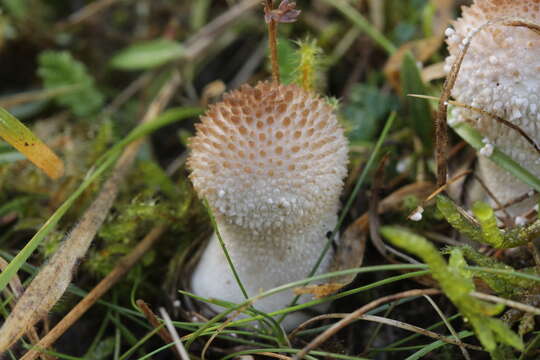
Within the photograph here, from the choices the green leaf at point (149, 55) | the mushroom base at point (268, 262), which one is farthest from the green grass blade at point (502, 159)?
the green leaf at point (149, 55)

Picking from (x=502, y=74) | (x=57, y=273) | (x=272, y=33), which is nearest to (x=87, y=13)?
(x=272, y=33)

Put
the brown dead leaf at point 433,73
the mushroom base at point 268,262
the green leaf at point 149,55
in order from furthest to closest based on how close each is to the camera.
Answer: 1. the green leaf at point 149,55
2. the brown dead leaf at point 433,73
3. the mushroom base at point 268,262

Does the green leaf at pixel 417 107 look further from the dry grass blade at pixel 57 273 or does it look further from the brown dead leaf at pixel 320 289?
the dry grass blade at pixel 57 273

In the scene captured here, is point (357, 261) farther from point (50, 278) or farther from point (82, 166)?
point (82, 166)

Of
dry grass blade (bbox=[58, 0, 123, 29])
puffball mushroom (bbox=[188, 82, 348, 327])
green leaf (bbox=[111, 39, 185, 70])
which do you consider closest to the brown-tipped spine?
puffball mushroom (bbox=[188, 82, 348, 327])

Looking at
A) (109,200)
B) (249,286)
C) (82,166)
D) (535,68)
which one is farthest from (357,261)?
(82,166)

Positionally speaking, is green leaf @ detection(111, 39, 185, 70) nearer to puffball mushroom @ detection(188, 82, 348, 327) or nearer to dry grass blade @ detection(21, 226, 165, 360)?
dry grass blade @ detection(21, 226, 165, 360)
